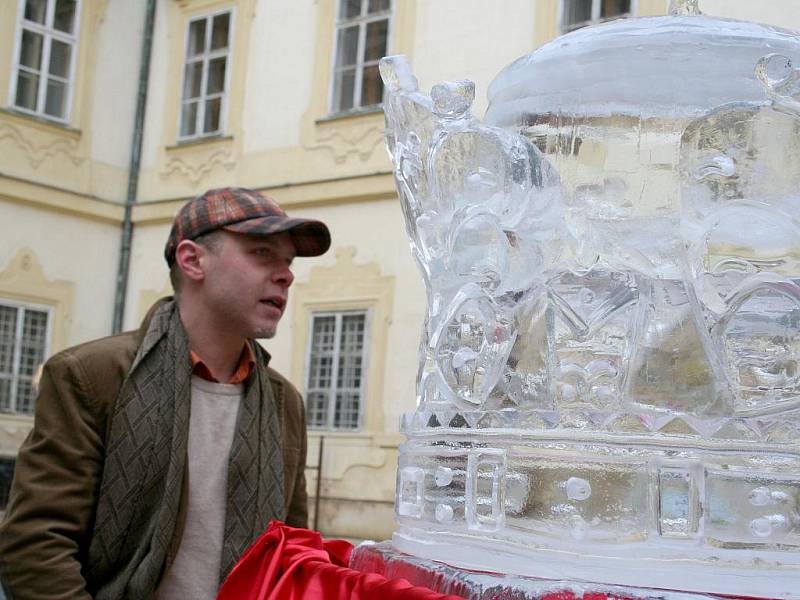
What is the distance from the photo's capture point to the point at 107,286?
12.5 m

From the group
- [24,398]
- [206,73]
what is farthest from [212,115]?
[24,398]

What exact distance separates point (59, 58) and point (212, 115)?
170 centimetres

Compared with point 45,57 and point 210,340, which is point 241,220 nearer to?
point 210,340

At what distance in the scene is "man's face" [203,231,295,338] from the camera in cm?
204

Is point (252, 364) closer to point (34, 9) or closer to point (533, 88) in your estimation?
point (533, 88)

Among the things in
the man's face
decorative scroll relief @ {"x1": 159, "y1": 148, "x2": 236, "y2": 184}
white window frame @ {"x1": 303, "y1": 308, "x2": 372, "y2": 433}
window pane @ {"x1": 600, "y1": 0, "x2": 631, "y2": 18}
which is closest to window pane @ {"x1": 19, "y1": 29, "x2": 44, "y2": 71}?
decorative scroll relief @ {"x1": 159, "y1": 148, "x2": 236, "y2": 184}

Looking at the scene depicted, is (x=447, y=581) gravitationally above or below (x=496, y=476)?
below

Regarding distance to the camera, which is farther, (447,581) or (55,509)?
(55,509)

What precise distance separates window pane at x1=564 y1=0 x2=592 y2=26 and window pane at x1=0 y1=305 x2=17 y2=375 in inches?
242

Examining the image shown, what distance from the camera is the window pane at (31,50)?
1196 cm

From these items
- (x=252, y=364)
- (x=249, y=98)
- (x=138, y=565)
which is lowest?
(x=138, y=565)

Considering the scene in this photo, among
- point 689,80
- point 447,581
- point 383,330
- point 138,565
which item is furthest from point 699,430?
point 383,330

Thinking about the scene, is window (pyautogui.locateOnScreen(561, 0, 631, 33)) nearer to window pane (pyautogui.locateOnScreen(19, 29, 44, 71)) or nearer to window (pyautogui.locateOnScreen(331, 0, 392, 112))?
window (pyautogui.locateOnScreen(331, 0, 392, 112))

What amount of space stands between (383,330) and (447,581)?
928cm
